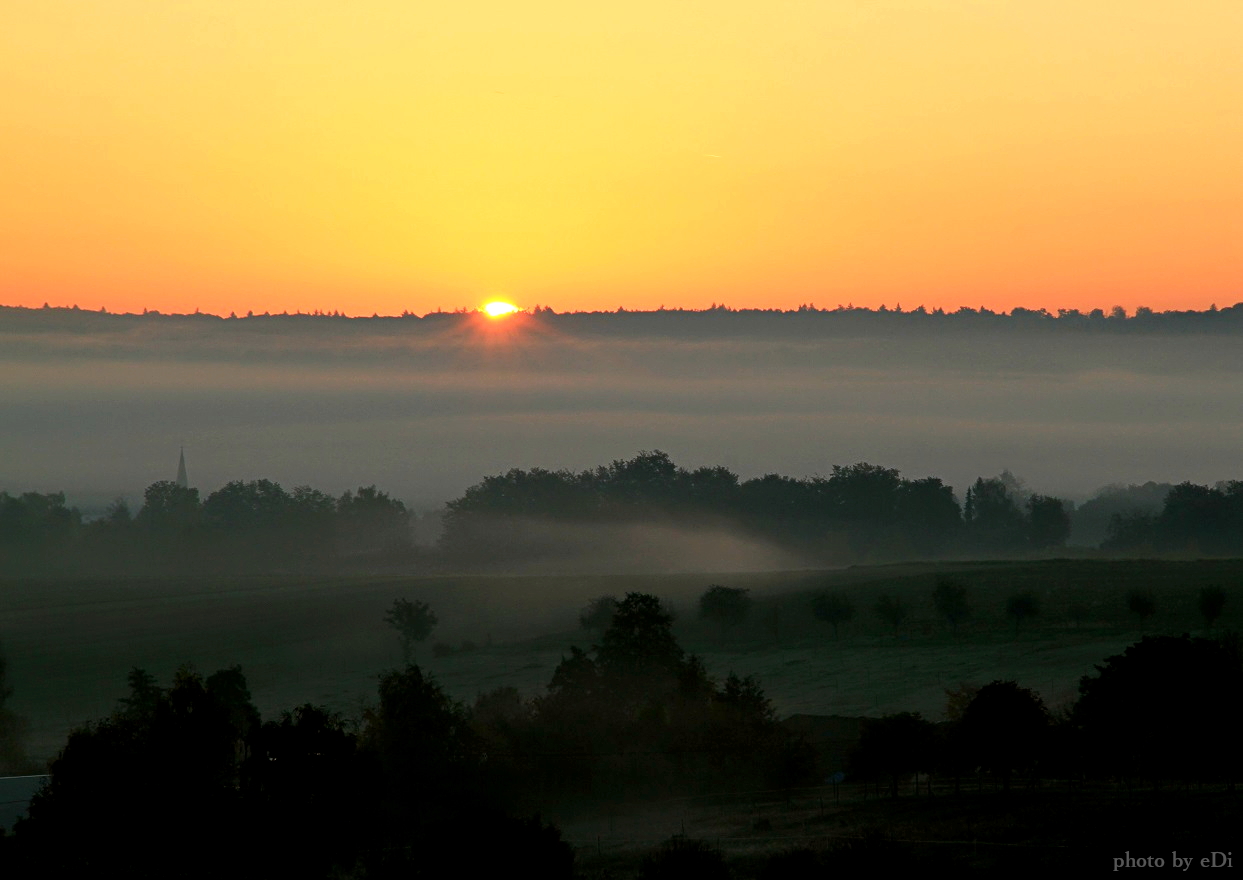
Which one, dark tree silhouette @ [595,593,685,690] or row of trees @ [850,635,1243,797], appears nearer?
row of trees @ [850,635,1243,797]

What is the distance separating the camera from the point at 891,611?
389ft

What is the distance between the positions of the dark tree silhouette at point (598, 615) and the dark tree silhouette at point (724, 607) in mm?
7292

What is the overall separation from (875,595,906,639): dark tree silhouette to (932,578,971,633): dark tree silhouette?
2.78 m

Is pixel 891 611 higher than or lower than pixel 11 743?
higher

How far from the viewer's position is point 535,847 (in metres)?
44.6

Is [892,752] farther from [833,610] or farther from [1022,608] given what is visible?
[833,610]

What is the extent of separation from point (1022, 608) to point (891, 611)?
11111 mm

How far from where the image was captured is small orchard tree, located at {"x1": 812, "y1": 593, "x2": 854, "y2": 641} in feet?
395

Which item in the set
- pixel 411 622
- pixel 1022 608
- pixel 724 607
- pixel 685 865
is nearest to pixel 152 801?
pixel 685 865

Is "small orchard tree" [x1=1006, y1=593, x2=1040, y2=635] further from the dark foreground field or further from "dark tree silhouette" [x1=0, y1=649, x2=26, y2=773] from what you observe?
"dark tree silhouette" [x1=0, y1=649, x2=26, y2=773]

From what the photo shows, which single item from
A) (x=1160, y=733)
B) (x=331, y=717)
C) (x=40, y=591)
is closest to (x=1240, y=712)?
(x=1160, y=733)

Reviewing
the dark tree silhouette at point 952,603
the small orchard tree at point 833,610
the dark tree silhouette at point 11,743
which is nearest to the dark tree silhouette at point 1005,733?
the dark tree silhouette at point 11,743

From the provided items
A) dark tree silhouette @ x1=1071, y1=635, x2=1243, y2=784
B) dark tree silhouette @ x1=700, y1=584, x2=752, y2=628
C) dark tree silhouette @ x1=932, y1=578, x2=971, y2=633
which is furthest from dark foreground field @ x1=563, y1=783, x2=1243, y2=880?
dark tree silhouette @ x1=700, y1=584, x2=752, y2=628

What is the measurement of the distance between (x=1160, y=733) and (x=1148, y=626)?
146 ft
